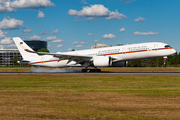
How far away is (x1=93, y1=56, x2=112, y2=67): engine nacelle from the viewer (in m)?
34.8

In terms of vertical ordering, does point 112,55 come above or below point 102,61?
above

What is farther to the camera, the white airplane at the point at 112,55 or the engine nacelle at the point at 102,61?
the engine nacelle at the point at 102,61

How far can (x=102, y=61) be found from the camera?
34969mm

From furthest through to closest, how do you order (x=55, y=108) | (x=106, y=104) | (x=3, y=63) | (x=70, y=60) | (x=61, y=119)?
(x=3, y=63)
(x=70, y=60)
(x=106, y=104)
(x=55, y=108)
(x=61, y=119)

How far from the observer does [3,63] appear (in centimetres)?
18150

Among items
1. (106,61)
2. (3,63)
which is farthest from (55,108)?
(3,63)

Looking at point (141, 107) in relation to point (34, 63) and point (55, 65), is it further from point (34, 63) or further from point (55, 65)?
point (34, 63)

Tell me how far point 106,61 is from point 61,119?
2690 centimetres

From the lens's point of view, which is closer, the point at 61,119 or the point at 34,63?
the point at 61,119

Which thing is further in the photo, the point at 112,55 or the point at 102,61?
the point at 112,55

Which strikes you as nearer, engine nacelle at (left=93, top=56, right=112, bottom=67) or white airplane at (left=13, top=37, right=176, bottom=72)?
white airplane at (left=13, top=37, right=176, bottom=72)

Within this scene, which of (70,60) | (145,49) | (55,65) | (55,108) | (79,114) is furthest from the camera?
(55,65)

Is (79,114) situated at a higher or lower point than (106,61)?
lower

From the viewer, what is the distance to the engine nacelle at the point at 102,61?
3481 cm
